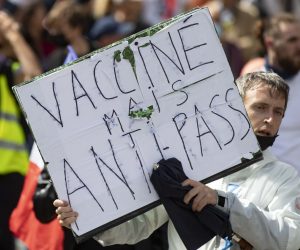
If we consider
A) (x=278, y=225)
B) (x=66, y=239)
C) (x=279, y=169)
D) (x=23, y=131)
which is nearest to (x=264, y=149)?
(x=279, y=169)

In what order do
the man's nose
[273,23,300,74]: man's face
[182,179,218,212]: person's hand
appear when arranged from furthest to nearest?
[273,23,300,74]: man's face, the man's nose, [182,179,218,212]: person's hand

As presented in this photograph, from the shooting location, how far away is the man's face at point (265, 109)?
409cm

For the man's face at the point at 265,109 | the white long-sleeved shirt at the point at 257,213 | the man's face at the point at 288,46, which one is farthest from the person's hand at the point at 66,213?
the man's face at the point at 288,46

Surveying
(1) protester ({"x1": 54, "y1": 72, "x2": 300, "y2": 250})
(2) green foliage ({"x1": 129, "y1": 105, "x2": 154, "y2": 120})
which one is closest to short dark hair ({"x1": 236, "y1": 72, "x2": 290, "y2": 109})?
(1) protester ({"x1": 54, "y1": 72, "x2": 300, "y2": 250})

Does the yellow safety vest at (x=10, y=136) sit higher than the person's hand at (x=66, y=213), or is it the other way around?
the yellow safety vest at (x=10, y=136)

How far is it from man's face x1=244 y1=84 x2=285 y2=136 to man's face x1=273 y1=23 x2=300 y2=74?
2.29 m

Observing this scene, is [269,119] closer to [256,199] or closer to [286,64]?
[256,199]

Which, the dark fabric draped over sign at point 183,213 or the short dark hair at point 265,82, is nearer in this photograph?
the dark fabric draped over sign at point 183,213

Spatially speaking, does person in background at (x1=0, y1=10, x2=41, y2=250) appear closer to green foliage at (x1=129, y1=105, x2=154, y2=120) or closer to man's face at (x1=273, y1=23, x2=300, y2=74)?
man's face at (x1=273, y1=23, x2=300, y2=74)

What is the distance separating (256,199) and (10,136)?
9.98 ft

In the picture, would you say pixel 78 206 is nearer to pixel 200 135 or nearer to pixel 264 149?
pixel 200 135

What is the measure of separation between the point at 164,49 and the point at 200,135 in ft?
1.12

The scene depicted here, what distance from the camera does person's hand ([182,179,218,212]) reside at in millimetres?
3717

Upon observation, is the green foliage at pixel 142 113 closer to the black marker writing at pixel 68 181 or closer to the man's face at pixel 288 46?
the black marker writing at pixel 68 181
